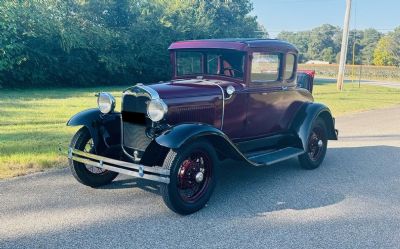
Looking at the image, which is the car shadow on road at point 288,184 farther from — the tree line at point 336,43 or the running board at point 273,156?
the tree line at point 336,43

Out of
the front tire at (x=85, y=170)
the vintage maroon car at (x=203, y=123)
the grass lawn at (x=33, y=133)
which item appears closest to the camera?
the vintage maroon car at (x=203, y=123)

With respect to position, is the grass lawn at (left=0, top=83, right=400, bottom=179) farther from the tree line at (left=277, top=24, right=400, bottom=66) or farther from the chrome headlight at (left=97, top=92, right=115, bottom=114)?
the tree line at (left=277, top=24, right=400, bottom=66)

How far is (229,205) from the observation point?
4.53m

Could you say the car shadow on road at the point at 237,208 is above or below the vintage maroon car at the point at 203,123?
below

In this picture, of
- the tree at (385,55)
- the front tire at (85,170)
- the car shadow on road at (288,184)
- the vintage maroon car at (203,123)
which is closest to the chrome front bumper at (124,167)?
the vintage maroon car at (203,123)

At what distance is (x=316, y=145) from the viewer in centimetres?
630

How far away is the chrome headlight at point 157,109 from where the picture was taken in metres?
4.33

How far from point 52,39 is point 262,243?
19.6m

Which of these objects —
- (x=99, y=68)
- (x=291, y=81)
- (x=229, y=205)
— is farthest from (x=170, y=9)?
(x=229, y=205)

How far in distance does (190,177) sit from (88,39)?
1985 centimetres

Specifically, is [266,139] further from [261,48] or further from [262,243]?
[262,243]

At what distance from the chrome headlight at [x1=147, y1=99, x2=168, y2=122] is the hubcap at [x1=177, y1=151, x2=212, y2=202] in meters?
0.55

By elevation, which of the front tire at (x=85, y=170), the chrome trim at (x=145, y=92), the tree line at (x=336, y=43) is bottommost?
the front tire at (x=85, y=170)

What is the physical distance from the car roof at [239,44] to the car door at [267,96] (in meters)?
0.11
